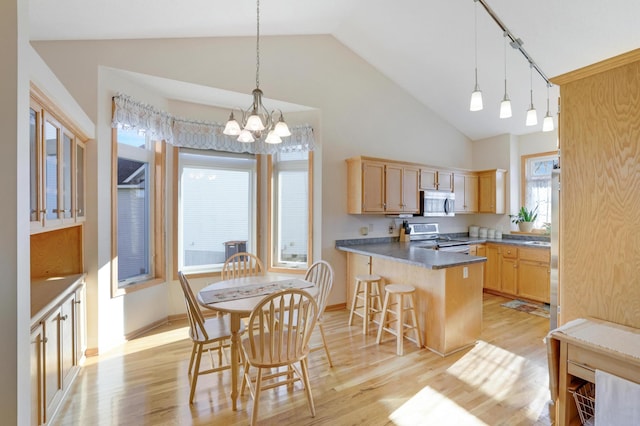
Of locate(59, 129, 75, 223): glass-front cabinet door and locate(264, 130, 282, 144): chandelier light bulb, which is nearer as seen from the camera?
locate(59, 129, 75, 223): glass-front cabinet door

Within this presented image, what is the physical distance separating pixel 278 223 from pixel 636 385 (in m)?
3.62

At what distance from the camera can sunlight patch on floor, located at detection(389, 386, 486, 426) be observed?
1928 mm

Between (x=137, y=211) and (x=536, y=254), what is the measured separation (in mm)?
5461

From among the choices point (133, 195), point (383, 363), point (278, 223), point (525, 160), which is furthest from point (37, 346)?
point (525, 160)

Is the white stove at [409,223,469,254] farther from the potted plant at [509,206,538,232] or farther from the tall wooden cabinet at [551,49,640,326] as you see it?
the tall wooden cabinet at [551,49,640,326]

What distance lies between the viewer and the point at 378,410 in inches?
80.4

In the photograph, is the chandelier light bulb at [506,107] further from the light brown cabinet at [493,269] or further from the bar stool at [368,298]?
the light brown cabinet at [493,269]

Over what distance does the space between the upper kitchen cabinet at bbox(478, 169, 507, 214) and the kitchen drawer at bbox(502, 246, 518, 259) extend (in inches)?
29.5

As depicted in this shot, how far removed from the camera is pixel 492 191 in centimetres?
512

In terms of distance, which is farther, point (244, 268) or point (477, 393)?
point (244, 268)

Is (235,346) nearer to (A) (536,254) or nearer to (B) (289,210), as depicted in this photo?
(B) (289,210)

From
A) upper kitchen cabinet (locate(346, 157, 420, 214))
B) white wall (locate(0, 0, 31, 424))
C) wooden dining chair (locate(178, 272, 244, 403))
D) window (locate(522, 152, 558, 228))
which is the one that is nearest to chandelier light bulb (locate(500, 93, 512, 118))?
upper kitchen cabinet (locate(346, 157, 420, 214))

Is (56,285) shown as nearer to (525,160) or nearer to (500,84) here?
(500,84)

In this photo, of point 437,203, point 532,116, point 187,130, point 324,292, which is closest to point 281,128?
point 324,292
